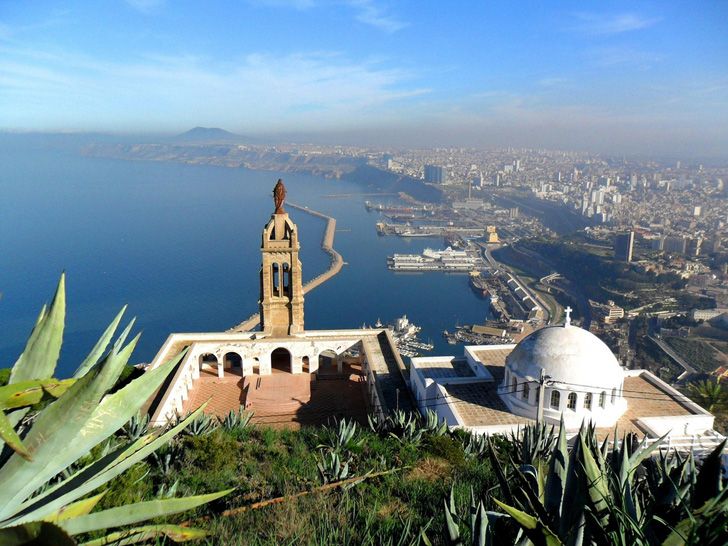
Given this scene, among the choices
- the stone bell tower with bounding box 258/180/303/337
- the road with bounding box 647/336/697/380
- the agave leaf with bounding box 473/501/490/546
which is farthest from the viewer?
the road with bounding box 647/336/697/380

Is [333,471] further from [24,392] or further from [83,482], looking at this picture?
[24,392]

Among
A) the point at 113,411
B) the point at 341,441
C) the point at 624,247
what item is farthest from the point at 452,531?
the point at 624,247

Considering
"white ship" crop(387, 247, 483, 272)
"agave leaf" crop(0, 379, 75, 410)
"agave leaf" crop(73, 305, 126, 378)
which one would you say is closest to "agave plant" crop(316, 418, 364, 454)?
"agave leaf" crop(73, 305, 126, 378)

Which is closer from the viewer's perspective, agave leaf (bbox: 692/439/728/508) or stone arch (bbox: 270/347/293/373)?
agave leaf (bbox: 692/439/728/508)

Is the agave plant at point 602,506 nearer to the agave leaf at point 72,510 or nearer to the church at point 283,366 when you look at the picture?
the agave leaf at point 72,510

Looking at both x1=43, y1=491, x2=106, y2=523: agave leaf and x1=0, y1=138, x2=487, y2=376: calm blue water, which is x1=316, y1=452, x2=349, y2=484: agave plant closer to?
x1=43, y1=491, x2=106, y2=523: agave leaf

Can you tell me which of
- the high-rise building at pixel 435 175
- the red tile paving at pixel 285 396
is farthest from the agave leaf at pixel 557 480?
the high-rise building at pixel 435 175
